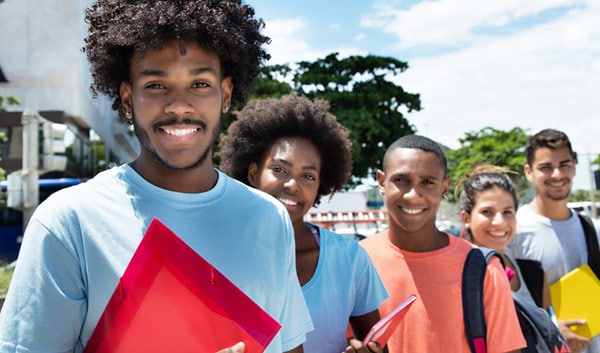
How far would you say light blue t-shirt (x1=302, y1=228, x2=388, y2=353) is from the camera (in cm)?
218

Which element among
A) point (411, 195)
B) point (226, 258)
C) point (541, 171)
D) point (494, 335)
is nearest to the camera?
point (226, 258)

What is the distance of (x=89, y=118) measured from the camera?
21094mm

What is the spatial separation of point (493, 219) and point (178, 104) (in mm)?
2231

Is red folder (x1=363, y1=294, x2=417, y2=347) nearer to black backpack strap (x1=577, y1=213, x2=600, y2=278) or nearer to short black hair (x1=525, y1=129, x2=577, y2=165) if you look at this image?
black backpack strap (x1=577, y1=213, x2=600, y2=278)

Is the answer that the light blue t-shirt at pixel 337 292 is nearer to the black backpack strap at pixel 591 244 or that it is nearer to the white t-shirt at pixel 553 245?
the white t-shirt at pixel 553 245

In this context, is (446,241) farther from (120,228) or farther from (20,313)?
(20,313)

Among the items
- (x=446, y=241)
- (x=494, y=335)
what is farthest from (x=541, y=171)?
(x=494, y=335)

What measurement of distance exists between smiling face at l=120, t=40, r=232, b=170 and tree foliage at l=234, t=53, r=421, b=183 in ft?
52.6

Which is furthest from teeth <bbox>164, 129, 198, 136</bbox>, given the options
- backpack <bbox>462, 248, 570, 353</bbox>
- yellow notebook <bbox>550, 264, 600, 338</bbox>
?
yellow notebook <bbox>550, 264, 600, 338</bbox>

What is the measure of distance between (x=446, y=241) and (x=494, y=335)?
0.49m

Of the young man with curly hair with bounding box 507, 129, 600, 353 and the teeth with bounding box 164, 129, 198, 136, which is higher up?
the teeth with bounding box 164, 129, 198, 136

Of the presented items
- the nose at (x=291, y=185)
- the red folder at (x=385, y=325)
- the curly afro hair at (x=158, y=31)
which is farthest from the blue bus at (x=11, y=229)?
the red folder at (x=385, y=325)

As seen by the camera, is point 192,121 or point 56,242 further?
point 192,121

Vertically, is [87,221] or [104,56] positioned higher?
[104,56]
